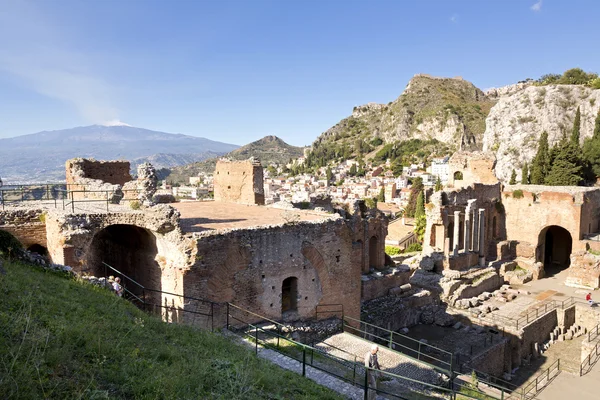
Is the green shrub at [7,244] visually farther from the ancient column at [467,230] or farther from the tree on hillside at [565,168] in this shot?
the tree on hillside at [565,168]

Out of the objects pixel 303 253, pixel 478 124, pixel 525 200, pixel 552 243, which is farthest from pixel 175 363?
pixel 478 124

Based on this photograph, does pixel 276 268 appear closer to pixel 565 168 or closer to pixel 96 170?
pixel 96 170

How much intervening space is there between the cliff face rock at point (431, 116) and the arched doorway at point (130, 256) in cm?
11568

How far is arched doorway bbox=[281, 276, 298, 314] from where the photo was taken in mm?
14289

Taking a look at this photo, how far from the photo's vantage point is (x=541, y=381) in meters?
18.1

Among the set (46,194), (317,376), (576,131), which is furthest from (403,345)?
(576,131)

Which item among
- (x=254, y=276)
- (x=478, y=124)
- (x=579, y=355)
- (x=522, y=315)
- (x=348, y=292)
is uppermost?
(x=478, y=124)

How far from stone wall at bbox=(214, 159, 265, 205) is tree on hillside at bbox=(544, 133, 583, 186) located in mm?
30850

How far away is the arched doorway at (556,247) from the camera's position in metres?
34.4

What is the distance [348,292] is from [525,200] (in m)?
24.1

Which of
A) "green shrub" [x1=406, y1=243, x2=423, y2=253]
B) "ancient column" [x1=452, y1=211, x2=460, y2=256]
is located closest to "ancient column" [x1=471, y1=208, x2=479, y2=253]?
"ancient column" [x1=452, y1=211, x2=460, y2=256]

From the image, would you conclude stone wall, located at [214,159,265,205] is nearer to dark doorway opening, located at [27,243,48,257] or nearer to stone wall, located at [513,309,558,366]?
dark doorway opening, located at [27,243,48,257]

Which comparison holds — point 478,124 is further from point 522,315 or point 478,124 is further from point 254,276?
point 254,276

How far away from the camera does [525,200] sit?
33562mm
